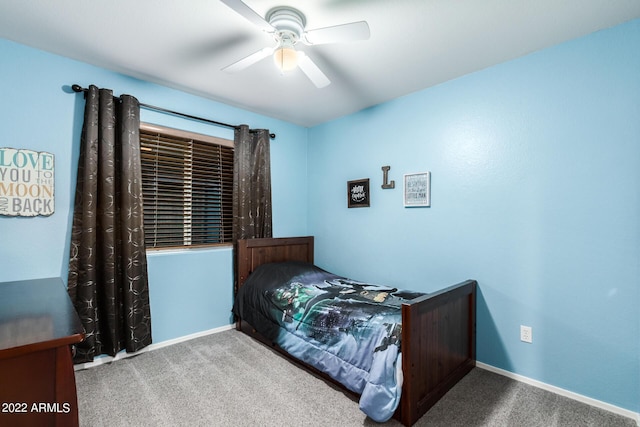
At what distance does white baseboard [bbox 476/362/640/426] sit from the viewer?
178cm

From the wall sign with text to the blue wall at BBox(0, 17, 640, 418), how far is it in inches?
2.5

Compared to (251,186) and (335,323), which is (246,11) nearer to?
(335,323)

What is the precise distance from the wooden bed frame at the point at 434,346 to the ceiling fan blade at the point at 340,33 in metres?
1.49

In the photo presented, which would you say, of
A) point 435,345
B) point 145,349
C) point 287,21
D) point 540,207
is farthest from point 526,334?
point 145,349

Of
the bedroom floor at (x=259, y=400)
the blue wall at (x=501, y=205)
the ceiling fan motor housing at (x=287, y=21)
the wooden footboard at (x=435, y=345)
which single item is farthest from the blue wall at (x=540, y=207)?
the ceiling fan motor housing at (x=287, y=21)

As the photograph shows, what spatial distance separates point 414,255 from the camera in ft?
9.15

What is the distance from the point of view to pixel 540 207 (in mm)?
2111

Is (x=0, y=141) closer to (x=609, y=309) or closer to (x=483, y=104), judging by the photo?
(x=483, y=104)

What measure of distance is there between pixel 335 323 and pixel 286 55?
177cm

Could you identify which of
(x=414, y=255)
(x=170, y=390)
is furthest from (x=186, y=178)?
(x=414, y=255)

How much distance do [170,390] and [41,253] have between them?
137 cm

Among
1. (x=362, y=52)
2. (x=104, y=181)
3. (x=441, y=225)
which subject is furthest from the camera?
(x=441, y=225)

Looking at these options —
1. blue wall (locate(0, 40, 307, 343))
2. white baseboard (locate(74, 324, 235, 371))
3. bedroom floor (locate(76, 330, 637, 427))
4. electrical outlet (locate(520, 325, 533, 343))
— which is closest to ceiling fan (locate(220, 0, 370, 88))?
blue wall (locate(0, 40, 307, 343))

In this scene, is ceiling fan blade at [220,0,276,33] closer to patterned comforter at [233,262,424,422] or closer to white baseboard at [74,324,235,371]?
patterned comforter at [233,262,424,422]
